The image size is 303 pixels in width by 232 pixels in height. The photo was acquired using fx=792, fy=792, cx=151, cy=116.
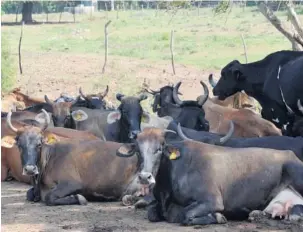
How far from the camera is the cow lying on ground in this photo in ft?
28.3

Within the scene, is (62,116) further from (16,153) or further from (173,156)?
(173,156)

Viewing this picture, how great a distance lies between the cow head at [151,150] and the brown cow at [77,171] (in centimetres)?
155

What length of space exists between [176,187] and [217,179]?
1.53ft

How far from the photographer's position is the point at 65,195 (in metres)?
10.1

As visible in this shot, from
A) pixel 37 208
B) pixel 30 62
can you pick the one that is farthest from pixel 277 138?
pixel 30 62

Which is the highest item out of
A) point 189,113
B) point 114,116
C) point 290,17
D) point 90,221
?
point 290,17

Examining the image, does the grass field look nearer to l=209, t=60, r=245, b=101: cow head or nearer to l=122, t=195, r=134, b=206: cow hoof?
l=209, t=60, r=245, b=101: cow head

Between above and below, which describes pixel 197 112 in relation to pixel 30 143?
below

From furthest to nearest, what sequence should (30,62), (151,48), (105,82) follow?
1. (151,48)
2. (30,62)
3. (105,82)

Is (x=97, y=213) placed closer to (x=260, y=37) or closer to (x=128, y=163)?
(x=128, y=163)

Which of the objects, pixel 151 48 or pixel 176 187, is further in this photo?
pixel 151 48

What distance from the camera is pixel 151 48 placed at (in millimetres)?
40125

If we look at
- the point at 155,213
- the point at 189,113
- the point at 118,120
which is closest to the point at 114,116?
the point at 118,120

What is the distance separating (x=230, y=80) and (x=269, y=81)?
1.22 m
